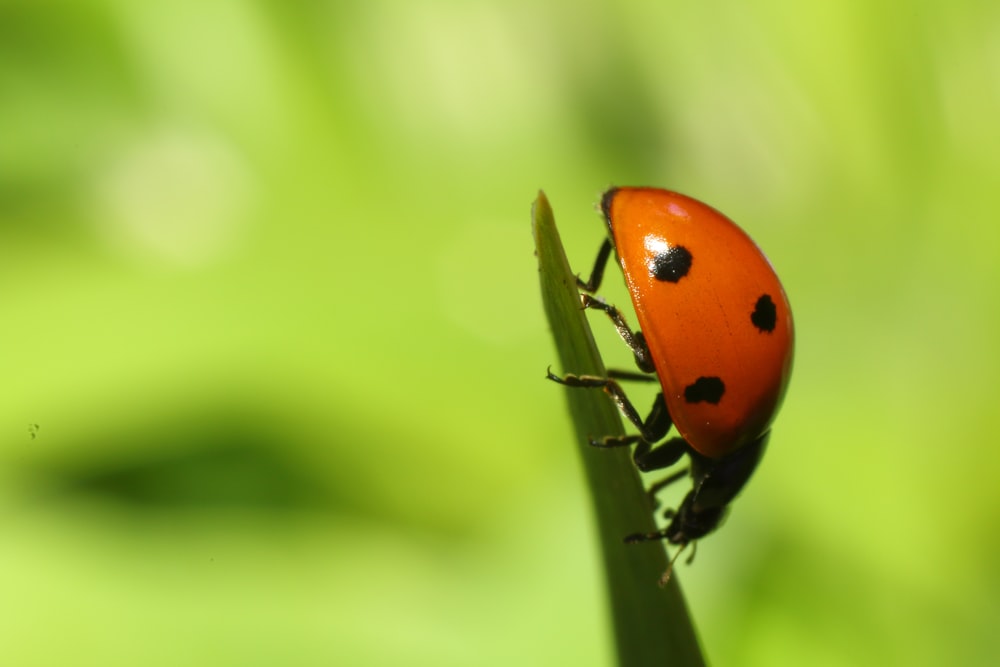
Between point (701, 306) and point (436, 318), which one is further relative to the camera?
point (436, 318)

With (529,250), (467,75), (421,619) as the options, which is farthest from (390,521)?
(467,75)

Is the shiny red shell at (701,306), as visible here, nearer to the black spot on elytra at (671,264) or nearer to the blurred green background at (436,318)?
the black spot on elytra at (671,264)

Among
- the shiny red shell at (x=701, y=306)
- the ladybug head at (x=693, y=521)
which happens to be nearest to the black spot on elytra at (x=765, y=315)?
the shiny red shell at (x=701, y=306)

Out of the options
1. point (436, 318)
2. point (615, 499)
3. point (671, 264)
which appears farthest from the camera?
point (436, 318)

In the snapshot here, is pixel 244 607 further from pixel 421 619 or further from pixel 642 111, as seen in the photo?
pixel 642 111

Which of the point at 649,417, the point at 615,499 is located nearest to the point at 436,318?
the point at 649,417

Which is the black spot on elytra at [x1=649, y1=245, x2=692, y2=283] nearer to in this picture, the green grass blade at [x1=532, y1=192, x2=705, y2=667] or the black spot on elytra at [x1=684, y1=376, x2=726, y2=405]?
the black spot on elytra at [x1=684, y1=376, x2=726, y2=405]

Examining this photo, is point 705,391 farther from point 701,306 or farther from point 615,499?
point 615,499
